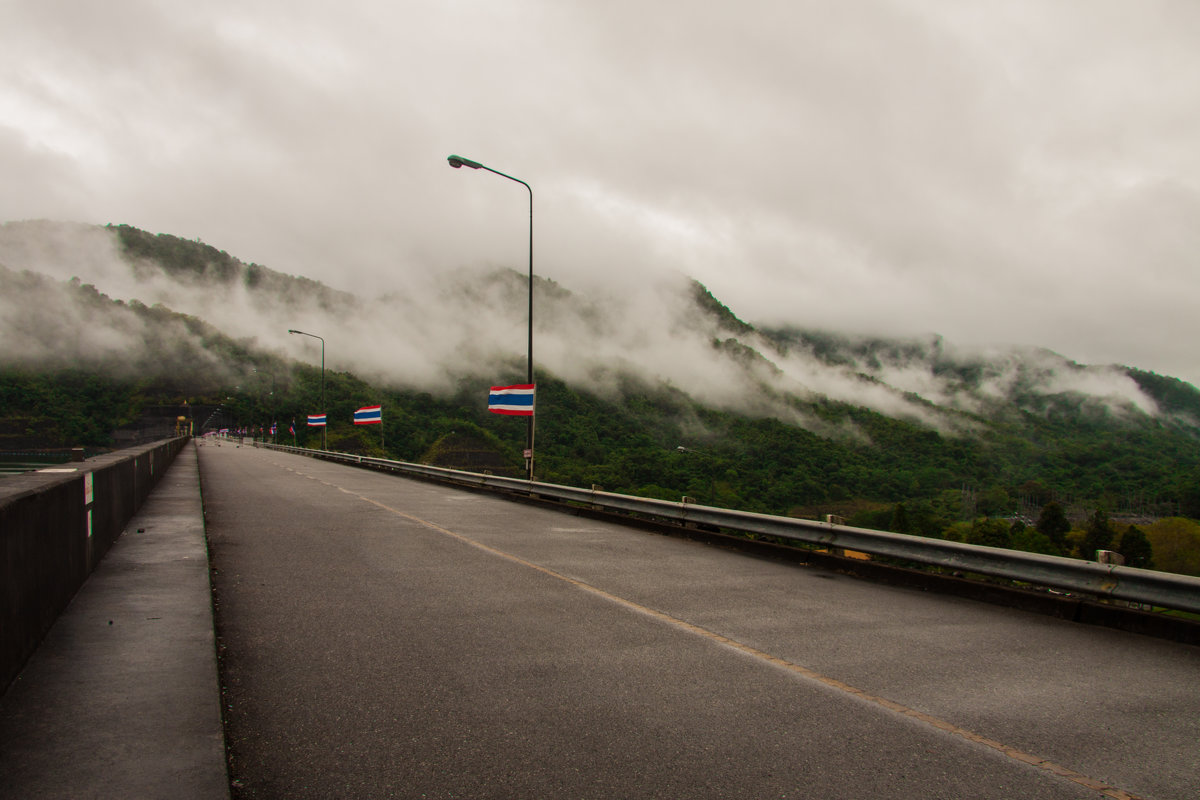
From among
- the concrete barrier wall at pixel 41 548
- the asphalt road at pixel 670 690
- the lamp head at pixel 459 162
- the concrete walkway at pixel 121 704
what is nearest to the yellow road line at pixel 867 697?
the asphalt road at pixel 670 690

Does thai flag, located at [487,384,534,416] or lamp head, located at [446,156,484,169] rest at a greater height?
lamp head, located at [446,156,484,169]

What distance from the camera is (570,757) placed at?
11.4ft

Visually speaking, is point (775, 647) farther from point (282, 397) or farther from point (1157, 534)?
point (282, 397)

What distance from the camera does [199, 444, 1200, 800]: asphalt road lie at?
333cm

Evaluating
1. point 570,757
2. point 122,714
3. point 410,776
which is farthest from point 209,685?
point 570,757

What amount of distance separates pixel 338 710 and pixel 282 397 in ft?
493

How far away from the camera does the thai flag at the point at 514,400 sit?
69.0 ft

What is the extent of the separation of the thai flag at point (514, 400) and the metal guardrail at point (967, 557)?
674 cm

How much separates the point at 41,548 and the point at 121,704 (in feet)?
6.18

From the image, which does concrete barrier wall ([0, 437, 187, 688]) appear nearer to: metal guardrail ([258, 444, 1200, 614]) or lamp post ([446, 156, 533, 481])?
metal guardrail ([258, 444, 1200, 614])

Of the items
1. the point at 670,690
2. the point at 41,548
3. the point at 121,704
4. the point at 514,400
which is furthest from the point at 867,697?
the point at 514,400

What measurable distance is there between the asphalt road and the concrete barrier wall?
120 cm

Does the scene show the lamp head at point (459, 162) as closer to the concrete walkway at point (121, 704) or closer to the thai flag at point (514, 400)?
the thai flag at point (514, 400)

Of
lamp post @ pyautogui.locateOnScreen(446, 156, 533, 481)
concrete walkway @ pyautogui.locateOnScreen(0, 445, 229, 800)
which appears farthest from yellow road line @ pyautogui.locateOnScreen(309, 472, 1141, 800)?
lamp post @ pyautogui.locateOnScreen(446, 156, 533, 481)
